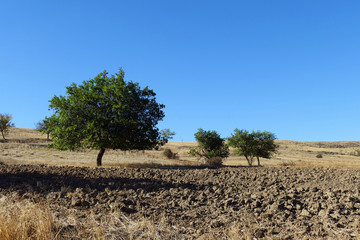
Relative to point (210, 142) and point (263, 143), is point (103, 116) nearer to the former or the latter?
point (210, 142)

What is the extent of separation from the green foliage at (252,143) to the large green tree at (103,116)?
14.0 meters

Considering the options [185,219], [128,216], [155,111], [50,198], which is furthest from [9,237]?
[155,111]

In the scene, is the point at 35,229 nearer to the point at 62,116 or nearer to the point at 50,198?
the point at 50,198

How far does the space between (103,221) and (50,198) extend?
3.15 meters

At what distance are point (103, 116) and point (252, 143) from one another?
64.7 feet

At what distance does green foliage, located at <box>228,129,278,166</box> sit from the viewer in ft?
120

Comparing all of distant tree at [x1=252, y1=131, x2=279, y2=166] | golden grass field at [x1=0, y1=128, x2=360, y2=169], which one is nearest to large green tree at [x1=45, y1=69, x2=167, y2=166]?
golden grass field at [x1=0, y1=128, x2=360, y2=169]

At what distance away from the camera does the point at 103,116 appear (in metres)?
24.7

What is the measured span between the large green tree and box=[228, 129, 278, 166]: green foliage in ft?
45.8

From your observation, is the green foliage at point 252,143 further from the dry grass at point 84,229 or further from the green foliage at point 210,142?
the dry grass at point 84,229

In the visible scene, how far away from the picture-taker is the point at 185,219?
7.02 meters

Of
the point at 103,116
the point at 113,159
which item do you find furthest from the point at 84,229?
the point at 113,159

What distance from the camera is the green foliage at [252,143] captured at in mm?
36500

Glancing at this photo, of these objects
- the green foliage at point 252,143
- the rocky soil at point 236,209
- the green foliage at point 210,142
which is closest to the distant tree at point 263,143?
the green foliage at point 252,143
